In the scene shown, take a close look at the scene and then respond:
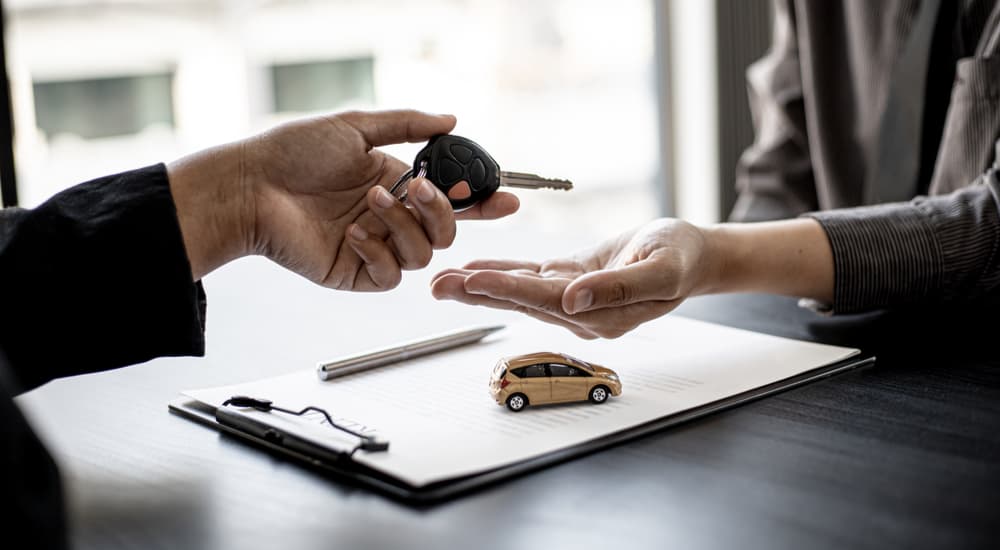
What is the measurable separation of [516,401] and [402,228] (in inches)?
9.4

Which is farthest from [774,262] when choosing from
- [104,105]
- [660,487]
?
[104,105]

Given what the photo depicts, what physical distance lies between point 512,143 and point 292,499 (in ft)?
14.0

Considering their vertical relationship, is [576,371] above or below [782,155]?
below

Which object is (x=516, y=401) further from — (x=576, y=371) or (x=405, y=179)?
(x=405, y=179)

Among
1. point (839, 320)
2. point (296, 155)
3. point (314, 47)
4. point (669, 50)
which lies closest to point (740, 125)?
point (669, 50)

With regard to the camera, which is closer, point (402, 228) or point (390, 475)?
point (390, 475)

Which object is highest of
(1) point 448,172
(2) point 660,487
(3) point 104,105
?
(3) point 104,105

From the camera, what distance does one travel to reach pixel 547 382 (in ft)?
2.60

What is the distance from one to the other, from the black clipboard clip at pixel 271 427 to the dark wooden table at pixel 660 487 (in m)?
0.02

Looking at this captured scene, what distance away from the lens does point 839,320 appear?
3.72 feet

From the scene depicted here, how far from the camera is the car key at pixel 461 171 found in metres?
0.92

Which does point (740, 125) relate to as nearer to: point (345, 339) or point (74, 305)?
point (345, 339)

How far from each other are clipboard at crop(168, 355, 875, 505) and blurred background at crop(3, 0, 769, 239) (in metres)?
2.57

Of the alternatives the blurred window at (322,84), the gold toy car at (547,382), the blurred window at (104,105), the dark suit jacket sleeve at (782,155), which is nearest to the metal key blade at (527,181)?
the gold toy car at (547,382)
